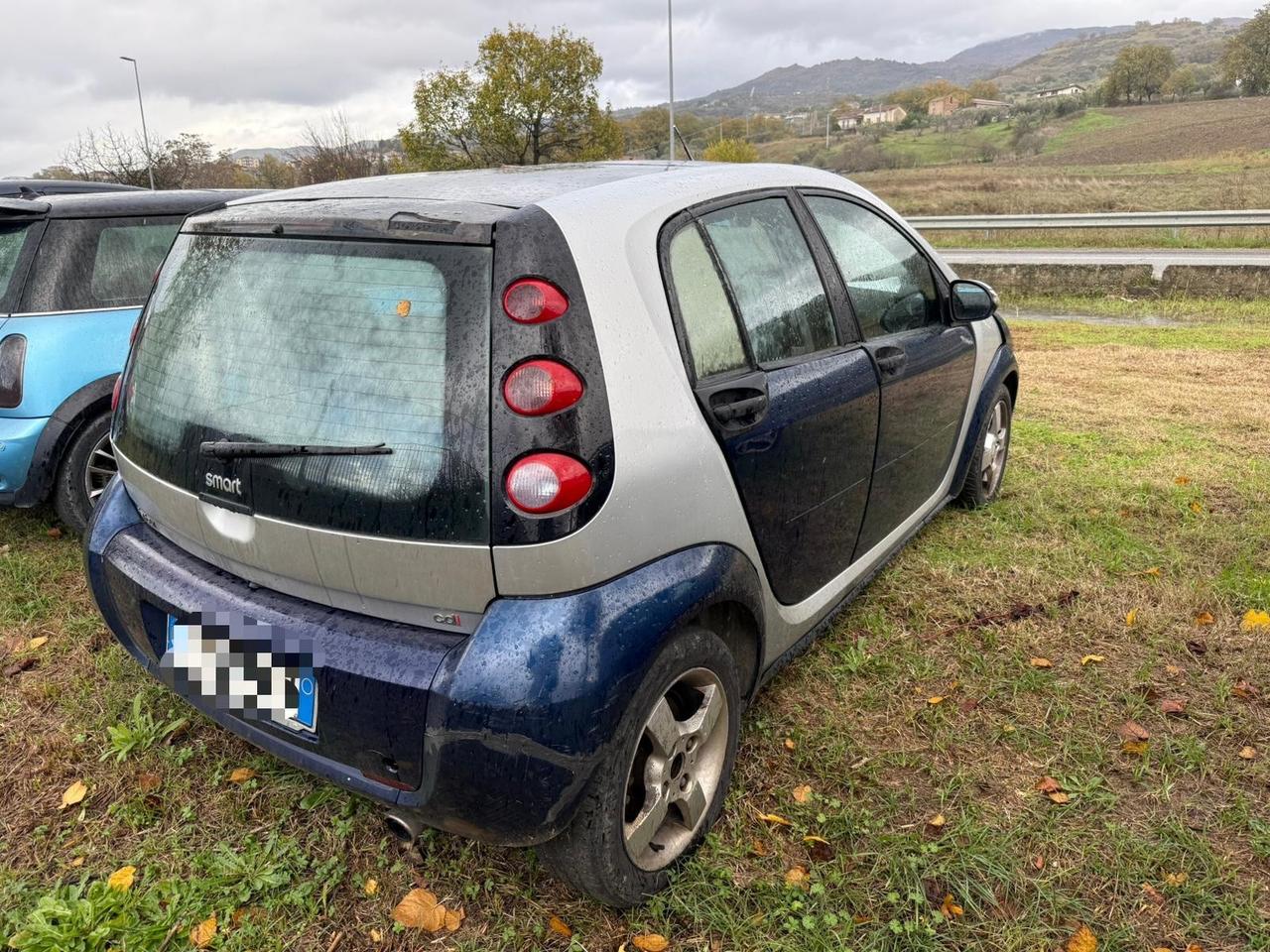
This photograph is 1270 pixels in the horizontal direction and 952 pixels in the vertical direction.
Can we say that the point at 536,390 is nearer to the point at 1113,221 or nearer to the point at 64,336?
the point at 64,336

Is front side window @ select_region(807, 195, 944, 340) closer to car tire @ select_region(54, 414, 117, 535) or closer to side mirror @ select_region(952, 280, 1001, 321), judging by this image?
side mirror @ select_region(952, 280, 1001, 321)

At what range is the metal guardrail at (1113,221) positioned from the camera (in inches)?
651

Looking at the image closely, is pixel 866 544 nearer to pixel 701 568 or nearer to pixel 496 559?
pixel 701 568

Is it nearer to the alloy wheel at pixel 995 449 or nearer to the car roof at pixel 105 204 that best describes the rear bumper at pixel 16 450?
the car roof at pixel 105 204

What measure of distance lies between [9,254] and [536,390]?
3645 mm

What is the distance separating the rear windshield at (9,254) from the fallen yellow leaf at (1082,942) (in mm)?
4583

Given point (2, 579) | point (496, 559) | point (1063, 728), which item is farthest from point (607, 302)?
point (2, 579)

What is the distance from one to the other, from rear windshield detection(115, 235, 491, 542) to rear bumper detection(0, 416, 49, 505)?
2.30 meters

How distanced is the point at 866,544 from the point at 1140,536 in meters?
1.72

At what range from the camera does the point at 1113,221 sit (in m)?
18.0

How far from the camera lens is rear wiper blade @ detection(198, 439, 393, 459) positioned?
183cm

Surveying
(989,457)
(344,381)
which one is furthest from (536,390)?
(989,457)

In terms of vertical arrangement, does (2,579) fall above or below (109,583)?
below

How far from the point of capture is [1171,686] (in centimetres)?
297
